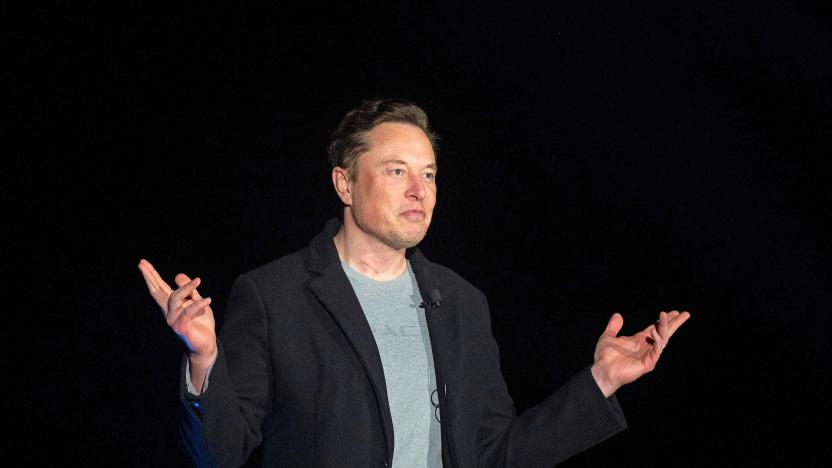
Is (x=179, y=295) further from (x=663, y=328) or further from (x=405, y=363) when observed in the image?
(x=663, y=328)

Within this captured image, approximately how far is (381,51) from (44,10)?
4.06 feet

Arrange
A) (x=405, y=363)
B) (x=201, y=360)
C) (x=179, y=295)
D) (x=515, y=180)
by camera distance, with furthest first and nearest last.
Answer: (x=515, y=180)
(x=405, y=363)
(x=201, y=360)
(x=179, y=295)

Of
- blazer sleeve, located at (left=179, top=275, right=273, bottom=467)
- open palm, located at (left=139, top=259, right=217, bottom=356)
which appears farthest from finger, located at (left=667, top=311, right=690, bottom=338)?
open palm, located at (left=139, top=259, right=217, bottom=356)

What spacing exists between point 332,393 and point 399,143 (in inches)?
30.4

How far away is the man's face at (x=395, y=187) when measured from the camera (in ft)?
8.05

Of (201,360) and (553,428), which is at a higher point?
(201,360)

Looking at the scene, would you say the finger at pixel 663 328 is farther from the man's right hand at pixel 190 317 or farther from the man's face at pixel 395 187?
the man's right hand at pixel 190 317

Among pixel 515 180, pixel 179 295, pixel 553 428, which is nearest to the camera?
pixel 179 295

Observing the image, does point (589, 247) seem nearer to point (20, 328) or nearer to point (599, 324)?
point (599, 324)

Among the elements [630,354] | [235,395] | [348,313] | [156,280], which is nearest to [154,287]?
[156,280]

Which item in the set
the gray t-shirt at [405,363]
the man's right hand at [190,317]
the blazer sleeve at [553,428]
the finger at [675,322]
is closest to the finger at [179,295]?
the man's right hand at [190,317]

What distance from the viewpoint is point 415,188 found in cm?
246

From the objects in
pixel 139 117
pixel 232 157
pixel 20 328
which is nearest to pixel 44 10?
pixel 139 117

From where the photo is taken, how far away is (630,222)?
3.43m
